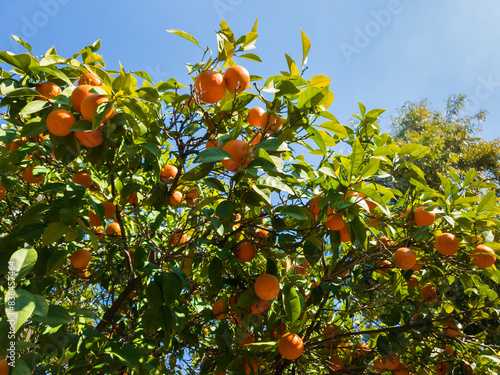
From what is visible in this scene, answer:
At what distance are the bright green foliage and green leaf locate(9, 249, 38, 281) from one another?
653 centimetres

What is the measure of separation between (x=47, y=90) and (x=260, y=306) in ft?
3.39

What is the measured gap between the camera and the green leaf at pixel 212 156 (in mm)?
Result: 884

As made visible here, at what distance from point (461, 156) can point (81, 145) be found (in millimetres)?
8245

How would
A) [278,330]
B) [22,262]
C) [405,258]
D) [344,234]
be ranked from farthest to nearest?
[278,330] → [405,258] → [344,234] → [22,262]

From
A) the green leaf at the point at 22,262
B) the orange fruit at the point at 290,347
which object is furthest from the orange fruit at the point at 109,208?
the orange fruit at the point at 290,347

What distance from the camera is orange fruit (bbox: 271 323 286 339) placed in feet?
4.77

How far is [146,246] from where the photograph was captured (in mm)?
1453

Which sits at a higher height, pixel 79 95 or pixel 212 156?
pixel 79 95

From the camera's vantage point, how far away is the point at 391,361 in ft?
5.32

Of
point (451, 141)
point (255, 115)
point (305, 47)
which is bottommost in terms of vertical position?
point (255, 115)

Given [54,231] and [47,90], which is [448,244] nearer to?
[54,231]

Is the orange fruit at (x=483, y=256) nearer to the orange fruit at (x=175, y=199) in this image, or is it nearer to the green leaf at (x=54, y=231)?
the orange fruit at (x=175, y=199)

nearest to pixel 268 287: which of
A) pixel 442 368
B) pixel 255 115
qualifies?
pixel 255 115

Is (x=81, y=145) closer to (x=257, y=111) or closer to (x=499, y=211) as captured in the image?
(x=257, y=111)
